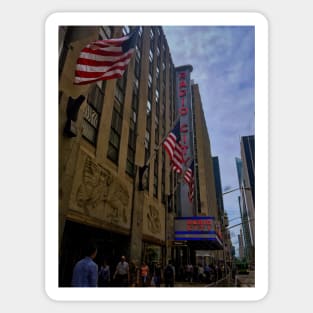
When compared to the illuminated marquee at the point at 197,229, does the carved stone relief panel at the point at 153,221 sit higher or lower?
higher

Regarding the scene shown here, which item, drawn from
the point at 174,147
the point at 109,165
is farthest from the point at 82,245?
the point at 174,147

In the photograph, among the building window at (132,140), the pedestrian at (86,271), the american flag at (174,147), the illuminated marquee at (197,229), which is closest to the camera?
the pedestrian at (86,271)

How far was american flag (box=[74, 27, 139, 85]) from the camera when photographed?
5496mm

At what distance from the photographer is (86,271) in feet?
13.7

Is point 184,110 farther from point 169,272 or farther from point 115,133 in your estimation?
point 169,272

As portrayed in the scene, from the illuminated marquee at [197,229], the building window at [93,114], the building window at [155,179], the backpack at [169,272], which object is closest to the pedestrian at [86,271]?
the backpack at [169,272]

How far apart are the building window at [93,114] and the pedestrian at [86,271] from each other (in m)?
4.09

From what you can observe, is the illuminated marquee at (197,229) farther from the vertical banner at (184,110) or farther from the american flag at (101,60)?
the american flag at (101,60)

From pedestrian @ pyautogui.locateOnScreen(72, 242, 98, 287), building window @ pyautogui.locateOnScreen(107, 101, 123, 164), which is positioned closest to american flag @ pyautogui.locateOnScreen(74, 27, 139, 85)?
pedestrian @ pyautogui.locateOnScreen(72, 242, 98, 287)

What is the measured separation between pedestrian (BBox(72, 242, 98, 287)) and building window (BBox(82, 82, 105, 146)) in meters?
4.09

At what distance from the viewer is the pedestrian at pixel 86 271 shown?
13.6ft

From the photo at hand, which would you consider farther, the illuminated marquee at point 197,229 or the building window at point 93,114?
the illuminated marquee at point 197,229
